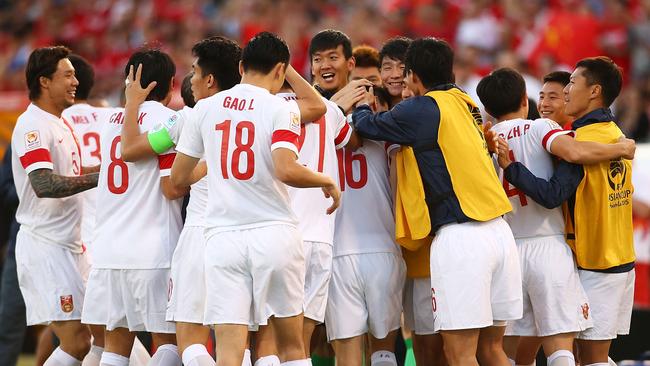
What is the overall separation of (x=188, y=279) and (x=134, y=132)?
3.51 feet

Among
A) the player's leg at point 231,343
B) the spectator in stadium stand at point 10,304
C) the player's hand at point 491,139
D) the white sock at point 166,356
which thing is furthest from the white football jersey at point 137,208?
the spectator in stadium stand at point 10,304

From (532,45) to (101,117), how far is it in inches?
293

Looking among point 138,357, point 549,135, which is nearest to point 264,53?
point 549,135

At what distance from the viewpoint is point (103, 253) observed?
8.03 meters

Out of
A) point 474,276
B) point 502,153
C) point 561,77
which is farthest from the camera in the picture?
point 561,77

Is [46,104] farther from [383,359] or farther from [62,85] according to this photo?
[383,359]

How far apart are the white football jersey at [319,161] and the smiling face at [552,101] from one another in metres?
1.81

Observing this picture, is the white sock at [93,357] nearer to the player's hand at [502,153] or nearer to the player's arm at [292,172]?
the player's arm at [292,172]

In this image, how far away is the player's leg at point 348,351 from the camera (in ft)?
26.3

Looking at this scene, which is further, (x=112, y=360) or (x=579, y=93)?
(x=579, y=93)

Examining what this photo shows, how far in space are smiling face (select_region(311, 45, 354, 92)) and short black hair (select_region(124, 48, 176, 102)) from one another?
1.08 m

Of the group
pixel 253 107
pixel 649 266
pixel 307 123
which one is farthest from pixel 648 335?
pixel 253 107

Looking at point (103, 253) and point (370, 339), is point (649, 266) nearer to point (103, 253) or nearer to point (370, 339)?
point (370, 339)

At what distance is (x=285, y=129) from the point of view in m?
6.93
